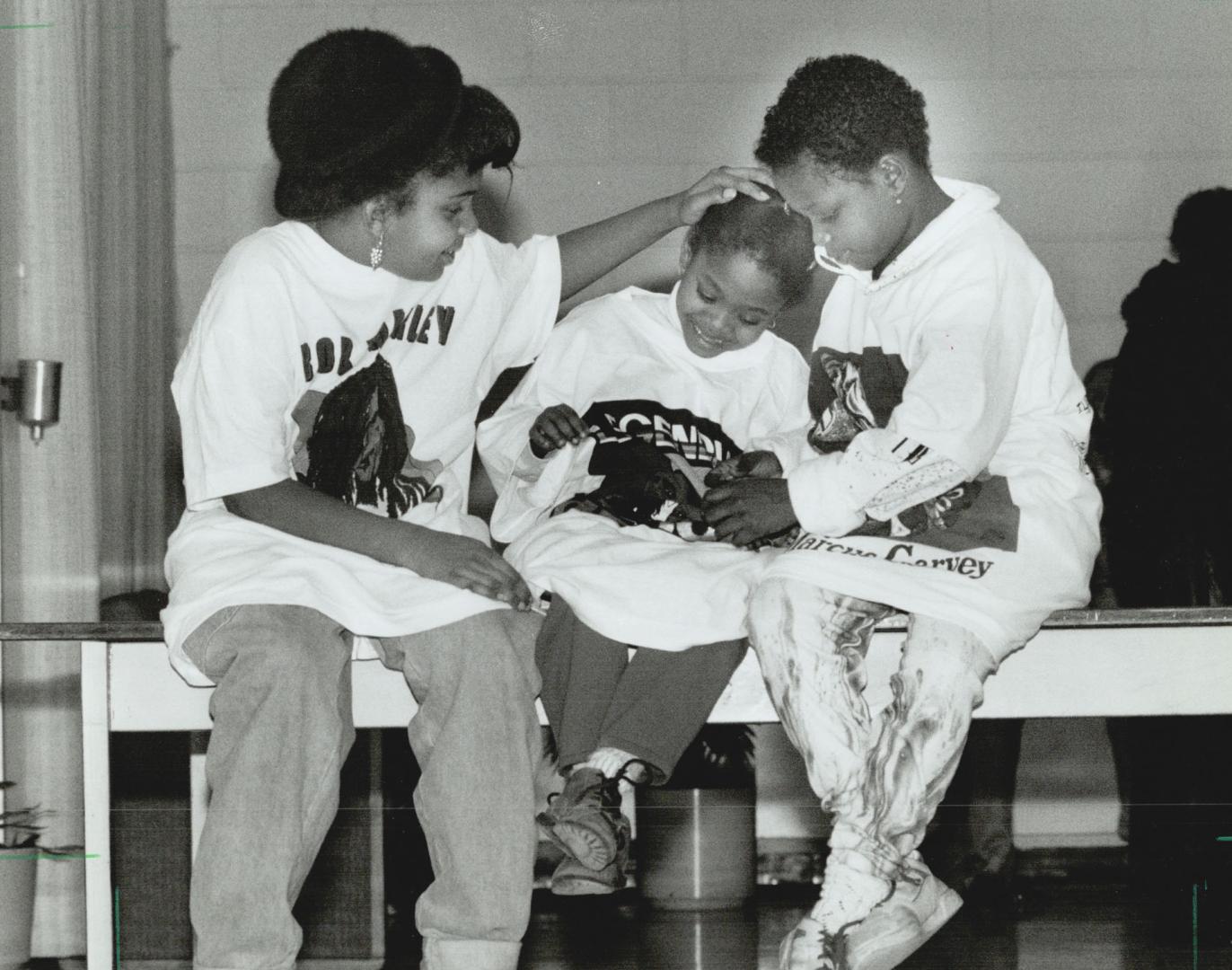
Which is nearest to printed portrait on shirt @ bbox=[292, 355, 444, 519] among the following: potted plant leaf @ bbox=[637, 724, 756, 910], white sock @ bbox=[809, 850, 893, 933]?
white sock @ bbox=[809, 850, 893, 933]

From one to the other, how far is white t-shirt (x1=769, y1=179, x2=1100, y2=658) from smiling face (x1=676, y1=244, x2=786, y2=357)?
118 mm

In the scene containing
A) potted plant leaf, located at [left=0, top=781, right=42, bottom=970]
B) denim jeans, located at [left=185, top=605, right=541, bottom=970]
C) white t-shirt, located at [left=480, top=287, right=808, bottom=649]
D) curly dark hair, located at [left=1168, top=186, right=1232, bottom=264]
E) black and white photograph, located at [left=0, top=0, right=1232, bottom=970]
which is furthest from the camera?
curly dark hair, located at [left=1168, top=186, right=1232, bottom=264]

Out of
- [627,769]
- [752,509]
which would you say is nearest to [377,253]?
[752,509]

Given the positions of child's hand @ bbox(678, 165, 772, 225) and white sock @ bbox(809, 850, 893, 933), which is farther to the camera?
child's hand @ bbox(678, 165, 772, 225)

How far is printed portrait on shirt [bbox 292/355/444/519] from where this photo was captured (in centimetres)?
166

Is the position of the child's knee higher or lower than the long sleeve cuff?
lower

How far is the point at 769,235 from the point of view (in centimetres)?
175

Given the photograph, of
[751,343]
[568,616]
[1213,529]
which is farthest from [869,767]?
[1213,529]

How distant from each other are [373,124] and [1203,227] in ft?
4.86

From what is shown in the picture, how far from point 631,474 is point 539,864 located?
977 mm

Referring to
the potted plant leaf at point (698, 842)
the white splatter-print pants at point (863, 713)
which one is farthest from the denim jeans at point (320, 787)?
the potted plant leaf at point (698, 842)

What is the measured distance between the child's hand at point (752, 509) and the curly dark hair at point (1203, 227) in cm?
121

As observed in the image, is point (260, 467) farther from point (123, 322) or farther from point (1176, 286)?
point (1176, 286)

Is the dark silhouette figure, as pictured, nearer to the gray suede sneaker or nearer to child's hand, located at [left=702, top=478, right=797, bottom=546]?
child's hand, located at [left=702, top=478, right=797, bottom=546]
